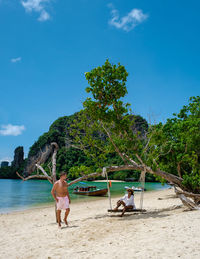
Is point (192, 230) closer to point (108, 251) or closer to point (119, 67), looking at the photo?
point (108, 251)

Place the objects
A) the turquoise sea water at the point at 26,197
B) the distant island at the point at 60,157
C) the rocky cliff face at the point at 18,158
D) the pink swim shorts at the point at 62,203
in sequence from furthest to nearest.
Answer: the rocky cliff face at the point at 18,158 → the distant island at the point at 60,157 → the turquoise sea water at the point at 26,197 → the pink swim shorts at the point at 62,203

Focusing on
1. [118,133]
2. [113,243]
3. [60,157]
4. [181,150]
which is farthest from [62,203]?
[60,157]

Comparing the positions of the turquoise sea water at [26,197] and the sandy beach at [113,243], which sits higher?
the sandy beach at [113,243]

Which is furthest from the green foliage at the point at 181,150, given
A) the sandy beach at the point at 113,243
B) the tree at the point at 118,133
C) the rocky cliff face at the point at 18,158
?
the rocky cliff face at the point at 18,158

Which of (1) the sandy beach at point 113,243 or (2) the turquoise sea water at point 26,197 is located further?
(2) the turquoise sea water at point 26,197

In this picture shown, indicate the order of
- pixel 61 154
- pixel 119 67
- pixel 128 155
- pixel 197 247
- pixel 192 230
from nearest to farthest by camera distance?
pixel 197 247 < pixel 192 230 < pixel 119 67 < pixel 128 155 < pixel 61 154

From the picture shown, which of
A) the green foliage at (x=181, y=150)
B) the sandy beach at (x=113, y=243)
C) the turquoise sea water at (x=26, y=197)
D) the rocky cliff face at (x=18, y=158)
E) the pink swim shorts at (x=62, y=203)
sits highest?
the rocky cliff face at (x=18, y=158)

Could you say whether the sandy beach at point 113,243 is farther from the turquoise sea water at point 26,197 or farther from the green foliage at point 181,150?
the turquoise sea water at point 26,197

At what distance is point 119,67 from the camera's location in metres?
8.92

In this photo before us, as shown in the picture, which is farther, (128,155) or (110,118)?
(128,155)

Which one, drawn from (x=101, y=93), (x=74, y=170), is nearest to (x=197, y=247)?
(x=74, y=170)

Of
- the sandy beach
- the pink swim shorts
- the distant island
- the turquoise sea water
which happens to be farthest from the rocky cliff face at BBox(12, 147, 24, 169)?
the sandy beach

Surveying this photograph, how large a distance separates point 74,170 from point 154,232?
173 inches

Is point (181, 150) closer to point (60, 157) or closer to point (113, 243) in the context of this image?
point (113, 243)
